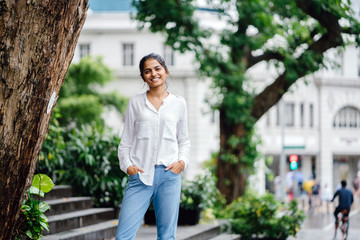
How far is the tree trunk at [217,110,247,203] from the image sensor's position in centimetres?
1527

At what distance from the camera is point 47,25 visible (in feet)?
11.6

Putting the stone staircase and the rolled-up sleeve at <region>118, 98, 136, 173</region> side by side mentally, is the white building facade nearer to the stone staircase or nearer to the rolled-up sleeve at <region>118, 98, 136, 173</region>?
the stone staircase

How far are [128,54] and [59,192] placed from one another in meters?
26.9

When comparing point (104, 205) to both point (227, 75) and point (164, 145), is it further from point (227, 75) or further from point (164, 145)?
point (227, 75)

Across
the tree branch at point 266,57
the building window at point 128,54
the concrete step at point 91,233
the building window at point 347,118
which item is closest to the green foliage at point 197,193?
the concrete step at point 91,233

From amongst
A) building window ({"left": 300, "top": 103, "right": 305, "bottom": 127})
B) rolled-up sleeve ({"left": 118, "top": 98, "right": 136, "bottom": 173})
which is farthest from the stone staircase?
building window ({"left": 300, "top": 103, "right": 305, "bottom": 127})

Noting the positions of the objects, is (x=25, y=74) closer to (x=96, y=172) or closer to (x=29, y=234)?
(x=29, y=234)

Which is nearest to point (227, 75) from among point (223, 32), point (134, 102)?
point (223, 32)

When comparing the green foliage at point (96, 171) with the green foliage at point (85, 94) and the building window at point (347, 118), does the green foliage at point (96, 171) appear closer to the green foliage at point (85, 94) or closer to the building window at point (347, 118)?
the green foliage at point (85, 94)

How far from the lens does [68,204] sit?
27.1 ft

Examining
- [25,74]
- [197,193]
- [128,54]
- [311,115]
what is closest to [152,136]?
[25,74]

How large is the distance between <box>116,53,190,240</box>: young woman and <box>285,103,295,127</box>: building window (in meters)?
35.2

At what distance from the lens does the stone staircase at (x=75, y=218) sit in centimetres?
712

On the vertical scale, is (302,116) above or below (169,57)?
below
